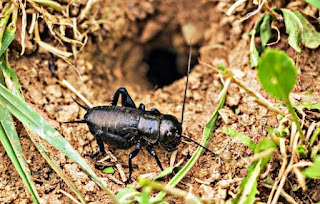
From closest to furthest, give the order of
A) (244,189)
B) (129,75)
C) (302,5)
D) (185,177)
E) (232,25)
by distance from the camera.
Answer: (244,189)
(185,177)
(302,5)
(232,25)
(129,75)

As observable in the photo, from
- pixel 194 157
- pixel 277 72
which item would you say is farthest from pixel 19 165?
pixel 277 72

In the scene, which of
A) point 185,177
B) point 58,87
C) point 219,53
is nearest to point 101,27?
point 58,87

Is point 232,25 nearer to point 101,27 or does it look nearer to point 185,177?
point 101,27

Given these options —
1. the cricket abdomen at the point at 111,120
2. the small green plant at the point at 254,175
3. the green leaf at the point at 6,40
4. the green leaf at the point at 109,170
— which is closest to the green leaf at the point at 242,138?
the small green plant at the point at 254,175

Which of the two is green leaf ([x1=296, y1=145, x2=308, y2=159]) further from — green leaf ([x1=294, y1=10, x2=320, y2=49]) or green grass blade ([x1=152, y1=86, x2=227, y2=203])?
green leaf ([x1=294, y1=10, x2=320, y2=49])

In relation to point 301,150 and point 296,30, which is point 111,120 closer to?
point 301,150

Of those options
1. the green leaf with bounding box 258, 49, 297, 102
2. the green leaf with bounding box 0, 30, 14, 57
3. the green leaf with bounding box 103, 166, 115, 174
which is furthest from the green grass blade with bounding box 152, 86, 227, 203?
the green leaf with bounding box 0, 30, 14, 57

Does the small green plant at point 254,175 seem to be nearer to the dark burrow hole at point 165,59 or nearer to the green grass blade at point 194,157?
the green grass blade at point 194,157
